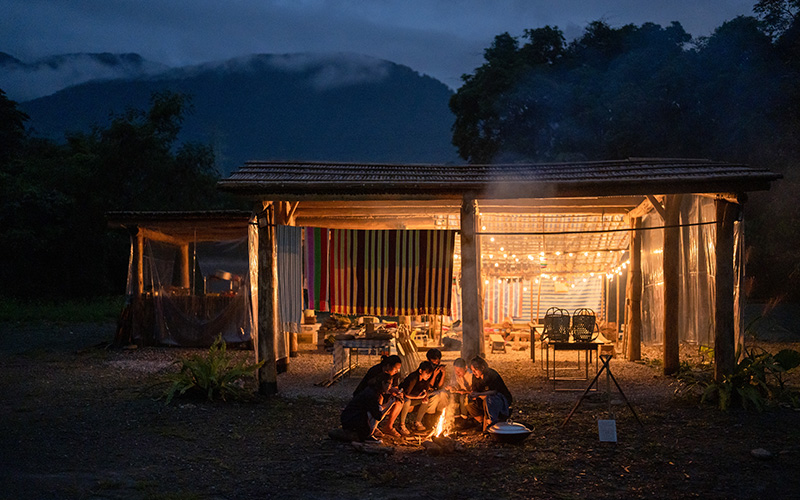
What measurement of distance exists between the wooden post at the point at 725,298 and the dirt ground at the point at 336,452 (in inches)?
28.3

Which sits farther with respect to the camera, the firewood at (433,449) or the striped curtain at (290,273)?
the striped curtain at (290,273)

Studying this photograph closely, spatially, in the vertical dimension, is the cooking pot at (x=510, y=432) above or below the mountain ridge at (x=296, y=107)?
below

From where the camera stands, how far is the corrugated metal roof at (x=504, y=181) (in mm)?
9016

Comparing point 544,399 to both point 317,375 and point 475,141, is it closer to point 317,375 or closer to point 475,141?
point 317,375

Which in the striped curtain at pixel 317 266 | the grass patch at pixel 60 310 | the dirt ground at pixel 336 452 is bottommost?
the dirt ground at pixel 336 452

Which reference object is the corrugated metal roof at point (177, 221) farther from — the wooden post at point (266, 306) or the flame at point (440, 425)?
the flame at point (440, 425)

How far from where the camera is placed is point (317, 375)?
1191 centimetres

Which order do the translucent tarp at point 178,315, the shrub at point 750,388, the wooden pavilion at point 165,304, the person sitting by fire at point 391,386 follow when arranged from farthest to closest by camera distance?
the translucent tarp at point 178,315 → the wooden pavilion at point 165,304 → the shrub at point 750,388 → the person sitting by fire at point 391,386

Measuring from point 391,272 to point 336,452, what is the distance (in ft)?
11.8

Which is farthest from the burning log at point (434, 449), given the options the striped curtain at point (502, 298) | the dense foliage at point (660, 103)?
the dense foliage at point (660, 103)

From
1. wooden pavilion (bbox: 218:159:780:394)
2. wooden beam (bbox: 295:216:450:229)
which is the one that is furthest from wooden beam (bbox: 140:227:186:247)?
wooden pavilion (bbox: 218:159:780:394)

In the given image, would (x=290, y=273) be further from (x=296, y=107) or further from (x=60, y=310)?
(x=296, y=107)

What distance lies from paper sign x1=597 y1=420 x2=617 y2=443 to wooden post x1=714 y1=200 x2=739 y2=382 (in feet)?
9.09

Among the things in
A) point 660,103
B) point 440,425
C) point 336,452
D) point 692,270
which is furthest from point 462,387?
point 660,103
